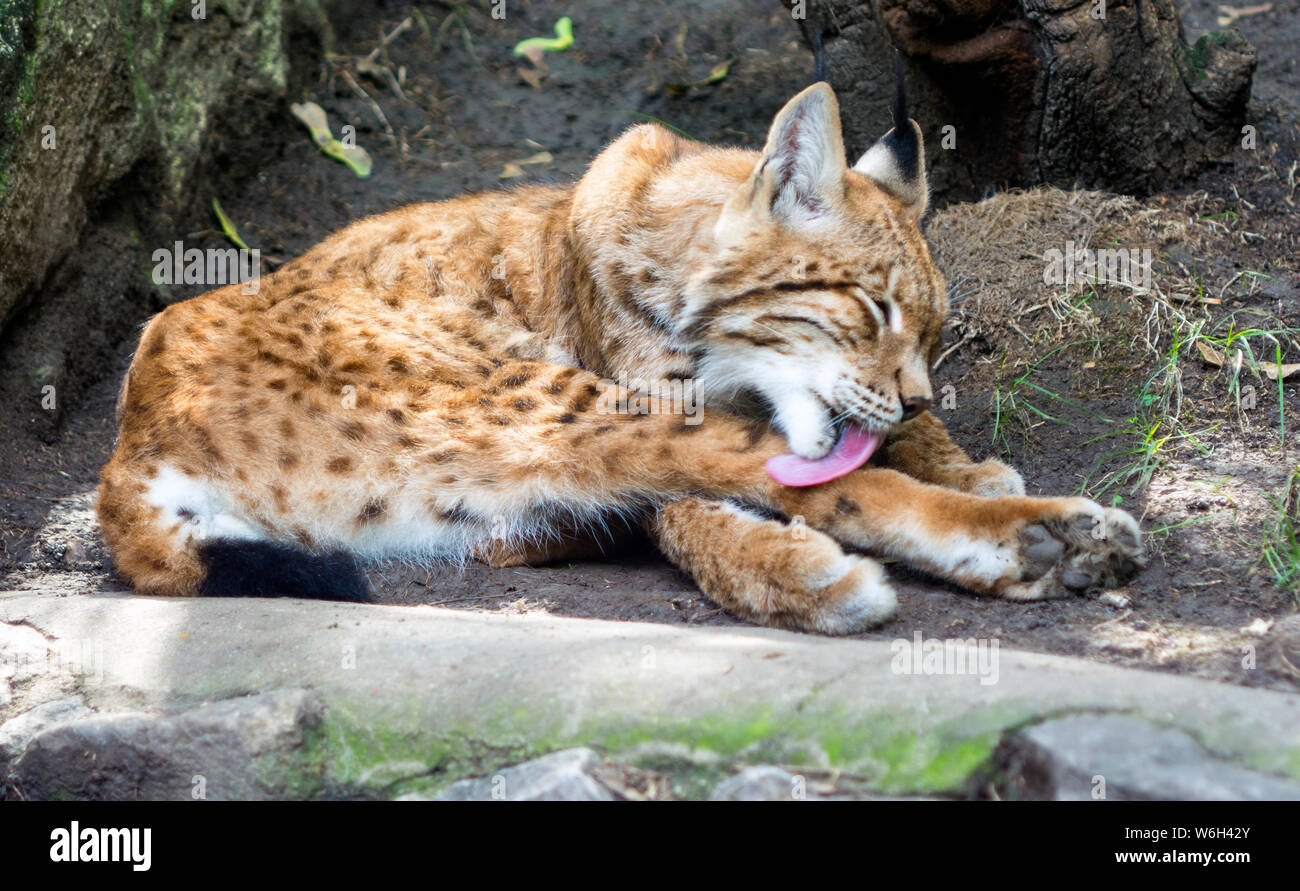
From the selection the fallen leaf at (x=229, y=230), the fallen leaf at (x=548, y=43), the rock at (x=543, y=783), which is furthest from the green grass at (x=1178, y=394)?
the fallen leaf at (x=548, y=43)

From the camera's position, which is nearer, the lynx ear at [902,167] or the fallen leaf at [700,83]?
the lynx ear at [902,167]

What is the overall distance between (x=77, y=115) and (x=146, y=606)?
256 centimetres

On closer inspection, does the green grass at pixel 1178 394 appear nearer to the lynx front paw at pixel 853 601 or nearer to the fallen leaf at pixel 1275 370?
the fallen leaf at pixel 1275 370

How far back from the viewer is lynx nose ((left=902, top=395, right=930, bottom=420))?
3.55 meters

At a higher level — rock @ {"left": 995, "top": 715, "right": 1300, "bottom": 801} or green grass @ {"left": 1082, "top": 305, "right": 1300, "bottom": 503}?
green grass @ {"left": 1082, "top": 305, "right": 1300, "bottom": 503}

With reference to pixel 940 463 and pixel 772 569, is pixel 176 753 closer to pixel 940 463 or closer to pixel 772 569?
pixel 772 569

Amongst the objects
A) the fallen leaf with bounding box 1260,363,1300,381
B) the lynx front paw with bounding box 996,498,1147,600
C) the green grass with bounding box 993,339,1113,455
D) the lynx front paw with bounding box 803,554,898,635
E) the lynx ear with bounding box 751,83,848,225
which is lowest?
the lynx front paw with bounding box 803,554,898,635

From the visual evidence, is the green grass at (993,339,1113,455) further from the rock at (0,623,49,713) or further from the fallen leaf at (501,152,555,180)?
the rock at (0,623,49,713)

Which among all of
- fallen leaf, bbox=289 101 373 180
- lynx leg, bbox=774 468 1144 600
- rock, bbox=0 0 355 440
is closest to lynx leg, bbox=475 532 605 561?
lynx leg, bbox=774 468 1144 600

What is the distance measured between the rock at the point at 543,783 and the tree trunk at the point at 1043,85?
3486 mm

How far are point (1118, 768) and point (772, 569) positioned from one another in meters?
1.26

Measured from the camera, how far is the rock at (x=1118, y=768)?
2188 mm

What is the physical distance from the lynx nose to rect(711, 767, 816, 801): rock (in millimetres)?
1489

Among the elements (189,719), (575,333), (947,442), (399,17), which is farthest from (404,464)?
(399,17)
